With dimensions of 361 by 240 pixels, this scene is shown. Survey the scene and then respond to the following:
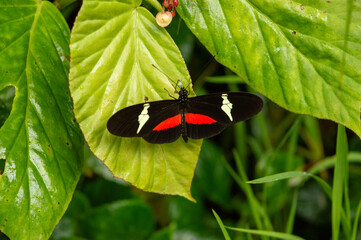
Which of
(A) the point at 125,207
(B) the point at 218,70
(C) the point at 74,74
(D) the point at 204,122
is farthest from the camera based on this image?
(B) the point at 218,70

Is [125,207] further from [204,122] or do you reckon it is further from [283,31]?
[283,31]

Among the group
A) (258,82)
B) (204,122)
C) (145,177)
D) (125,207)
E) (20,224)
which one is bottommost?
(125,207)

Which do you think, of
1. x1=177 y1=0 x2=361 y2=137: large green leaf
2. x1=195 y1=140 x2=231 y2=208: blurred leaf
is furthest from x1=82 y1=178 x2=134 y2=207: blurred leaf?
x1=177 y1=0 x2=361 y2=137: large green leaf

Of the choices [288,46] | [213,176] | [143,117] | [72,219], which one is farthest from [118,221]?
[288,46]

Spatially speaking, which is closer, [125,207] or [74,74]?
[74,74]

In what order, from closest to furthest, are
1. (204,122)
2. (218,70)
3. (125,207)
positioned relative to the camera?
(204,122) → (125,207) → (218,70)

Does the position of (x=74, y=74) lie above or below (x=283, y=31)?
below

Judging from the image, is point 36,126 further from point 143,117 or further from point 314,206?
point 314,206

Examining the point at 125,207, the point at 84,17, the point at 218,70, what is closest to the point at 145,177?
the point at 84,17

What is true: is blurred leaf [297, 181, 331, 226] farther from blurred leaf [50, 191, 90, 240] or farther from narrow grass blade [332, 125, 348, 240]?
blurred leaf [50, 191, 90, 240]
